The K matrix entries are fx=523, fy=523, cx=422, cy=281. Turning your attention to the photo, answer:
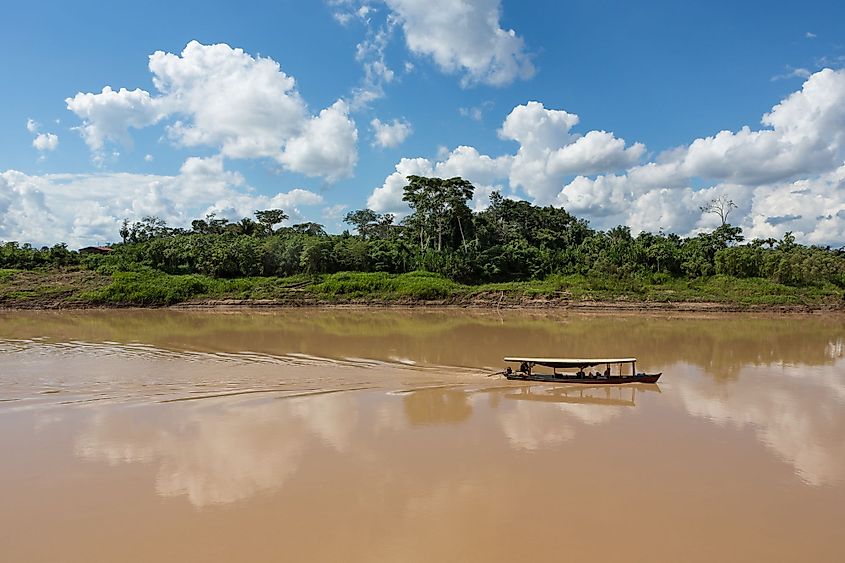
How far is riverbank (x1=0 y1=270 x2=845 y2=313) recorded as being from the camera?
3909cm

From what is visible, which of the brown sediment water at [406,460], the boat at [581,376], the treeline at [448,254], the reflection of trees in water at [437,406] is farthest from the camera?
the treeline at [448,254]

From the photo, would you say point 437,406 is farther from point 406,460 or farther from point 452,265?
point 452,265

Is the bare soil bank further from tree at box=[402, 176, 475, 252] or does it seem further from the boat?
the boat

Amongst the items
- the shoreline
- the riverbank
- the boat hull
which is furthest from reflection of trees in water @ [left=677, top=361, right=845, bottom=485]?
the riverbank

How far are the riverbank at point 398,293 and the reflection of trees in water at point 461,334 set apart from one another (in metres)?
2.90

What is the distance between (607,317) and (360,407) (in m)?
27.6

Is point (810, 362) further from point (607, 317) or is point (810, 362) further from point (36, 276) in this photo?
point (36, 276)

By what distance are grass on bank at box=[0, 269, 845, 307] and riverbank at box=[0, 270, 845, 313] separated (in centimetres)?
7

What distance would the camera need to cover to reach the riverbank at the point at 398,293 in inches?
1539

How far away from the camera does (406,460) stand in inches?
380

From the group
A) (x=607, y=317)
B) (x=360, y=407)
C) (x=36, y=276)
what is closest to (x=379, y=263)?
(x=607, y=317)

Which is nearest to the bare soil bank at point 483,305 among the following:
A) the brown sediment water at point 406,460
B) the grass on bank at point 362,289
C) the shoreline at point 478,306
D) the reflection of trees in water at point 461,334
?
the shoreline at point 478,306

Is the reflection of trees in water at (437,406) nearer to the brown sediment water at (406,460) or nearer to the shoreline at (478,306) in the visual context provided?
the brown sediment water at (406,460)

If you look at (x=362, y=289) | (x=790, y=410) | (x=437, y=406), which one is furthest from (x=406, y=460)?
(x=362, y=289)
